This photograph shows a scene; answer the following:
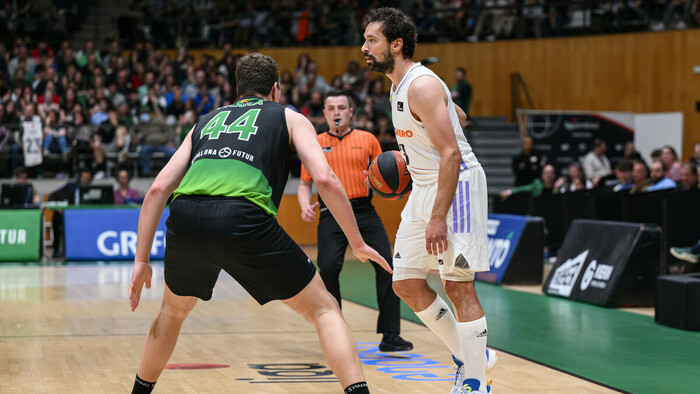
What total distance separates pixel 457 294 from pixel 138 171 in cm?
1610

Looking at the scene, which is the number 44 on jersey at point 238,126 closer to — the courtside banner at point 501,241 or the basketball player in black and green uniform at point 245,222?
the basketball player in black and green uniform at point 245,222

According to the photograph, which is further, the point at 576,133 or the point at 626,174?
the point at 576,133

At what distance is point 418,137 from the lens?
5551mm

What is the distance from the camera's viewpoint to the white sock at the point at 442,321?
19.1 feet

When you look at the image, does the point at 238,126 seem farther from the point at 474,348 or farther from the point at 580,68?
the point at 580,68

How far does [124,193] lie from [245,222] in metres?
14.4

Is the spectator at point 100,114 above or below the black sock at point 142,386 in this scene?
below

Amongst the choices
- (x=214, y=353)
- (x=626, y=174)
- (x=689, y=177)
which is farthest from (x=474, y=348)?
(x=626, y=174)

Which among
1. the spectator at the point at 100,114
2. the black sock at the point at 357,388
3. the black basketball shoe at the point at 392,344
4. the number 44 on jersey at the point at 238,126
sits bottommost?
the black basketball shoe at the point at 392,344

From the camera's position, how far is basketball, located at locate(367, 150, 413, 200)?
19.6ft

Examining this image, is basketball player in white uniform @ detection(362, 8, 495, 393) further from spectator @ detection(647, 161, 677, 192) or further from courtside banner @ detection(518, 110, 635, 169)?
courtside banner @ detection(518, 110, 635, 169)

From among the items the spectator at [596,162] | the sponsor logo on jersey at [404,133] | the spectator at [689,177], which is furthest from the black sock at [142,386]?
the spectator at [596,162]

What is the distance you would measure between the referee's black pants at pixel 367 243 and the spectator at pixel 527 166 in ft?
37.8

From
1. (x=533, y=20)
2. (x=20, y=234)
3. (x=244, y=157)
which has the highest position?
(x=533, y=20)
